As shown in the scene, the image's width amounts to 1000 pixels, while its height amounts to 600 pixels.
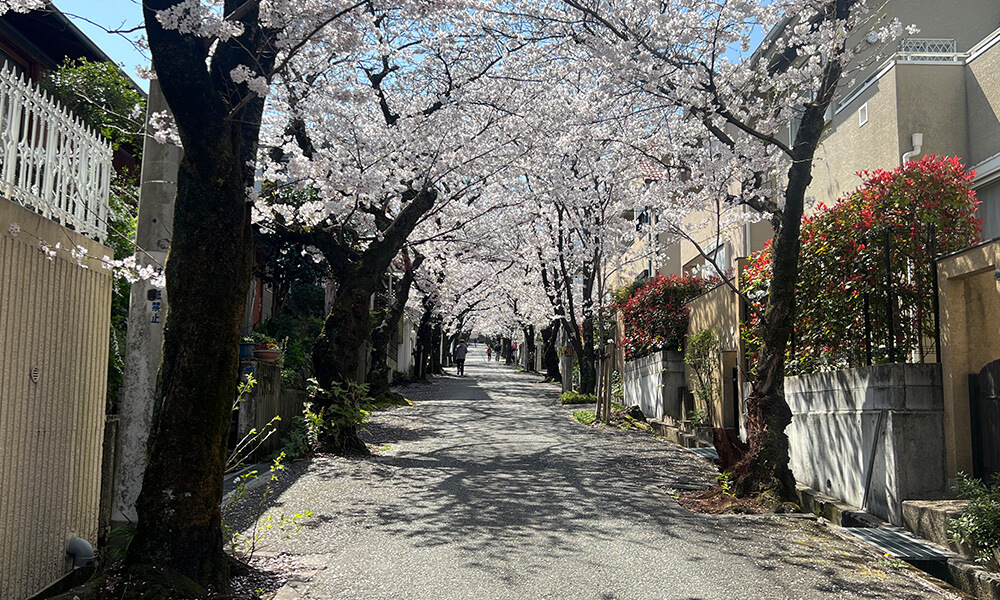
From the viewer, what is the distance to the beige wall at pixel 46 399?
15.0 ft

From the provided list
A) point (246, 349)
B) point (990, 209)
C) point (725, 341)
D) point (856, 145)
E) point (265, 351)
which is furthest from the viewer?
point (856, 145)

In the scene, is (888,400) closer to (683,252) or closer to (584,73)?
(584,73)

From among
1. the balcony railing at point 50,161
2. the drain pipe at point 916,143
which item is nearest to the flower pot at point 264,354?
the balcony railing at point 50,161

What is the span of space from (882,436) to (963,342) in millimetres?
1174

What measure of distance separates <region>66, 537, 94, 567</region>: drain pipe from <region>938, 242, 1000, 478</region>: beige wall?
24.3 feet

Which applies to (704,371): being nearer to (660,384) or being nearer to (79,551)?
(660,384)

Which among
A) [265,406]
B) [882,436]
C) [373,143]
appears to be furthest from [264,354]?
[882,436]

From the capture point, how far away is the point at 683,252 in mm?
27359

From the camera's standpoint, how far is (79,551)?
5402mm

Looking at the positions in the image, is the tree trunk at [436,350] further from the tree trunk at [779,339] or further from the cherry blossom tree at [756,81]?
the tree trunk at [779,339]

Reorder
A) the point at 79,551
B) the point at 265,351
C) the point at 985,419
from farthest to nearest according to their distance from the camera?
1. the point at 265,351
2. the point at 985,419
3. the point at 79,551

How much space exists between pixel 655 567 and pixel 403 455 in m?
7.21

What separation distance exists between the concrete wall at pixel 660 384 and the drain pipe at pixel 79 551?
12952 millimetres

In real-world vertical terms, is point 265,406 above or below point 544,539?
above
